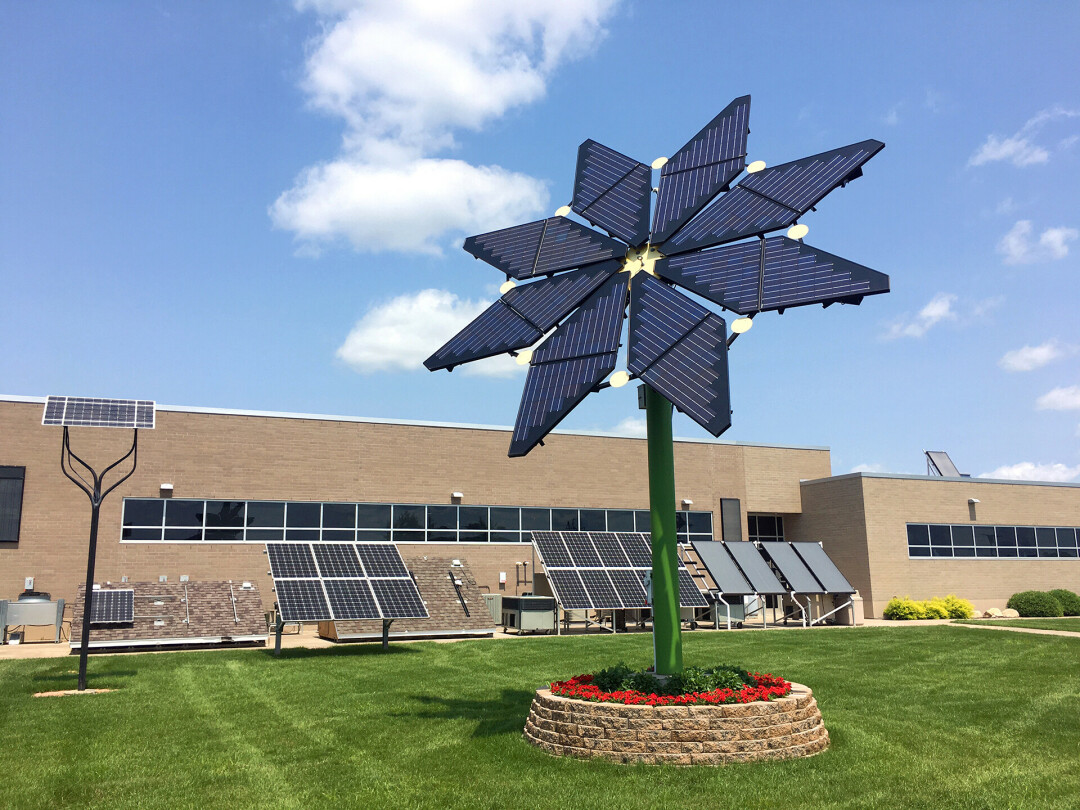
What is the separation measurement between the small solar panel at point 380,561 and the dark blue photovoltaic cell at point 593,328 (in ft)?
50.2

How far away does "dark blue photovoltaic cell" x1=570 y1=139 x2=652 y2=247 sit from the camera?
1348cm

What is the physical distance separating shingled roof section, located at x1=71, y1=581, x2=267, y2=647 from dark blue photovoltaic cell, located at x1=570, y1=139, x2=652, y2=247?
1818 centimetres

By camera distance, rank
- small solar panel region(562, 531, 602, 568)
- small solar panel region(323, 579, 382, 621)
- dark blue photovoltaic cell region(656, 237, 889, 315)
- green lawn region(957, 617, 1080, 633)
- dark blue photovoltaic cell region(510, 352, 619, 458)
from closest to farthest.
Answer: dark blue photovoltaic cell region(656, 237, 889, 315), dark blue photovoltaic cell region(510, 352, 619, 458), small solar panel region(323, 579, 382, 621), small solar panel region(562, 531, 602, 568), green lawn region(957, 617, 1080, 633)

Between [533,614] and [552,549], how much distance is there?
2527 millimetres

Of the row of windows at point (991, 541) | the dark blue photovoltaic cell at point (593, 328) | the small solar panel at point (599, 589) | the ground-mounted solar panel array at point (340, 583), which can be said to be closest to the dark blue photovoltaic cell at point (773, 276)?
the dark blue photovoltaic cell at point (593, 328)

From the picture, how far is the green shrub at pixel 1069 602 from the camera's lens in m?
40.5

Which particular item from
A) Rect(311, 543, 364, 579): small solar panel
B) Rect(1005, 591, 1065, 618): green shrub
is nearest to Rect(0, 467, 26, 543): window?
Rect(311, 543, 364, 579): small solar panel

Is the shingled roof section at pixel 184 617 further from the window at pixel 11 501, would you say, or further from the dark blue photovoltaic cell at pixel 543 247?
the dark blue photovoltaic cell at pixel 543 247

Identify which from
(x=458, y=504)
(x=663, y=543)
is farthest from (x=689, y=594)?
(x=663, y=543)

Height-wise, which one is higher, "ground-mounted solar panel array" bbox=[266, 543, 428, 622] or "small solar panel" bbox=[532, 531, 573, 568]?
"small solar panel" bbox=[532, 531, 573, 568]

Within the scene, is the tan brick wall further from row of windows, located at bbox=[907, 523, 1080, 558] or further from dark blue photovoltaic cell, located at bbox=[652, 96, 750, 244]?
dark blue photovoltaic cell, located at bbox=[652, 96, 750, 244]

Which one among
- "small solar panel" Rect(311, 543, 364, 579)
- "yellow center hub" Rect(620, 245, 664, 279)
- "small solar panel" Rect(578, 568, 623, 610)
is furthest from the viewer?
"small solar panel" Rect(578, 568, 623, 610)

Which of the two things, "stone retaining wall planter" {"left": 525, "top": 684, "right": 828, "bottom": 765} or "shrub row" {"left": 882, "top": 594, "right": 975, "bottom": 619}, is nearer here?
"stone retaining wall planter" {"left": 525, "top": 684, "right": 828, "bottom": 765}

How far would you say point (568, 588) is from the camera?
29.5m
